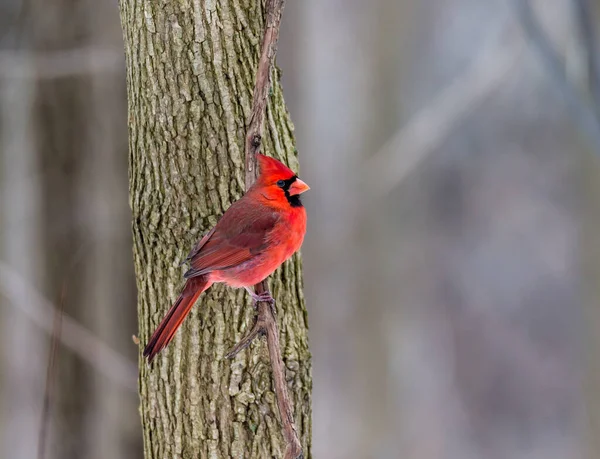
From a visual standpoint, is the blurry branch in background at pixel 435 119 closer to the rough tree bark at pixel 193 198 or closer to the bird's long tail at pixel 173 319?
the rough tree bark at pixel 193 198

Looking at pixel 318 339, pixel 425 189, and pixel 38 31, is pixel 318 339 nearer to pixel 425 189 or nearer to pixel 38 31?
pixel 425 189

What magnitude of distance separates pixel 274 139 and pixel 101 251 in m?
1.89

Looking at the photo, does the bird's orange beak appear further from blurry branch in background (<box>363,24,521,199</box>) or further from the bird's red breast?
blurry branch in background (<box>363,24,521,199</box>)

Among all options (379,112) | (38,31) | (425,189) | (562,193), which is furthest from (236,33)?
(562,193)

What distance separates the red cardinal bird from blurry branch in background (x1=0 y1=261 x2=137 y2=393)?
88.2 inches

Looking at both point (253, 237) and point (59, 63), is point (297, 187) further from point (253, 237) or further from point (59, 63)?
point (59, 63)

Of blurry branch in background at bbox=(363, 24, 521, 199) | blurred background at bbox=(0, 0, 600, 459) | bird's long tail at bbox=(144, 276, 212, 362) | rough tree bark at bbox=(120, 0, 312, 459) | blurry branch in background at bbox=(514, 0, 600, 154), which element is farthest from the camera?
blurry branch in background at bbox=(363, 24, 521, 199)

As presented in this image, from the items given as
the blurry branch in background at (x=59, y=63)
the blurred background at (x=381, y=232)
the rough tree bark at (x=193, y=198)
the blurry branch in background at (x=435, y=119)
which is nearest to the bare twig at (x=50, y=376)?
the rough tree bark at (x=193, y=198)

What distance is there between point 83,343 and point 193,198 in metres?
1.86

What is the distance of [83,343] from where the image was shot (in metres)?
3.57

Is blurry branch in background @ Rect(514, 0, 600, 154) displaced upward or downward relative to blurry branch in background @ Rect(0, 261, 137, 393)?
upward

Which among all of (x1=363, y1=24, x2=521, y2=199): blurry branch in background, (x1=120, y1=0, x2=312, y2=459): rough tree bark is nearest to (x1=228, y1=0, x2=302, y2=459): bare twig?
(x1=120, y1=0, x2=312, y2=459): rough tree bark

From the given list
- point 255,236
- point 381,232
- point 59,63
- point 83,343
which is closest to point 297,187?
point 255,236

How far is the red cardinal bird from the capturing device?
1.37 meters
